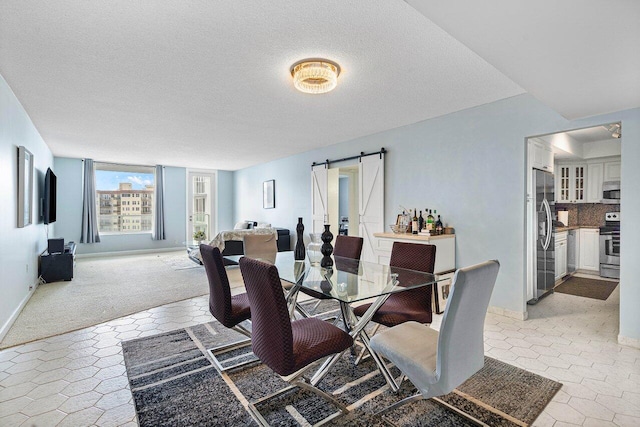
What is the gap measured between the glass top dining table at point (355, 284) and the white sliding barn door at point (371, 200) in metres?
2.07

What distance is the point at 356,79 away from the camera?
10.0 ft

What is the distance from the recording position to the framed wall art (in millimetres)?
3629

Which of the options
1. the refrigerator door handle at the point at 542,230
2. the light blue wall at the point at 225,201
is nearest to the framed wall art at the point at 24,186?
the light blue wall at the point at 225,201

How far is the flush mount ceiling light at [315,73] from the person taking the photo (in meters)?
2.67

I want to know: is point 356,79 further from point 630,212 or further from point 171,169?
point 171,169

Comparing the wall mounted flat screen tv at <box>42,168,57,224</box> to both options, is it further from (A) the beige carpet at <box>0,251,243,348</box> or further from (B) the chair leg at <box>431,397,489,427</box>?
(B) the chair leg at <box>431,397,489,427</box>

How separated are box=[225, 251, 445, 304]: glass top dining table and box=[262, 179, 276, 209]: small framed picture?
15.9 feet

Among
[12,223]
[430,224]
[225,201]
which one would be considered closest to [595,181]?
[430,224]

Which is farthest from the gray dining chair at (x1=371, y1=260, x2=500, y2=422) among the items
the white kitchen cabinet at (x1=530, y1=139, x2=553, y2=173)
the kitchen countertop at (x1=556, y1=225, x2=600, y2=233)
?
the kitchen countertop at (x1=556, y1=225, x2=600, y2=233)

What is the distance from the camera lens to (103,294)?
4480 mm

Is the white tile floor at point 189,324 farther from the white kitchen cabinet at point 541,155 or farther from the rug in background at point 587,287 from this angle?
the white kitchen cabinet at point 541,155

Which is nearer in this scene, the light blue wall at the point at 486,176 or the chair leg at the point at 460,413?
the chair leg at the point at 460,413

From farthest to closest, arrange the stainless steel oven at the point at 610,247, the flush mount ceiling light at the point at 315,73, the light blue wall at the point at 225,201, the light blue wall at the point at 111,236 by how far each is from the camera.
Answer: the light blue wall at the point at 225,201 → the light blue wall at the point at 111,236 → the stainless steel oven at the point at 610,247 → the flush mount ceiling light at the point at 315,73

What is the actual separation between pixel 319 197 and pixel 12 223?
4460 mm
